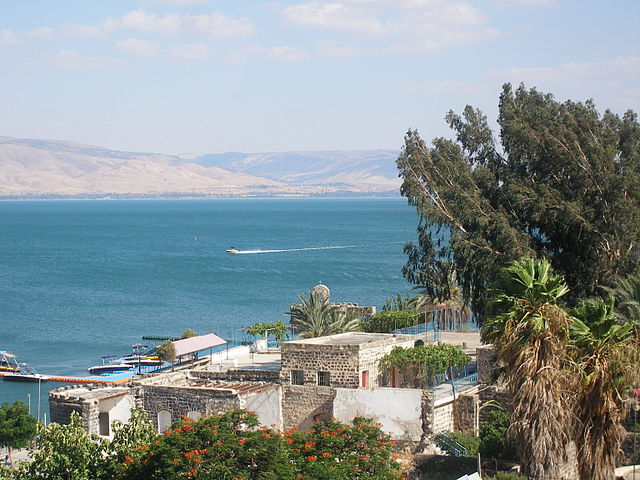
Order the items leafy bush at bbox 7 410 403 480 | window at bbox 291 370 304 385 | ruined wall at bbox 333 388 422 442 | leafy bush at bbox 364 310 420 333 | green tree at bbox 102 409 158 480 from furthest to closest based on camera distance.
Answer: leafy bush at bbox 364 310 420 333 < window at bbox 291 370 304 385 < ruined wall at bbox 333 388 422 442 < green tree at bbox 102 409 158 480 < leafy bush at bbox 7 410 403 480

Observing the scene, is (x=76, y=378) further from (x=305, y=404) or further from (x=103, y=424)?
(x=305, y=404)

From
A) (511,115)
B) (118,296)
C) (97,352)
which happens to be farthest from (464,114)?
(118,296)

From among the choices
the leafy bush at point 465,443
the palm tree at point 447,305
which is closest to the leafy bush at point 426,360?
the leafy bush at point 465,443

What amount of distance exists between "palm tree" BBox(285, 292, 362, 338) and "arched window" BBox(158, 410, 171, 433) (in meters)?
9.22

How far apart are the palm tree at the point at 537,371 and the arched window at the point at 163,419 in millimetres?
13051

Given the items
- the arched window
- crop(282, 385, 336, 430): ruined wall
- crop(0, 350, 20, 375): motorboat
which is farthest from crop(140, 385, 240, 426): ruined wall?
crop(0, 350, 20, 375): motorboat

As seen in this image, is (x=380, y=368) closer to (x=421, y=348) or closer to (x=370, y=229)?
(x=421, y=348)

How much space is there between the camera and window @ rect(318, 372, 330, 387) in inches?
1111

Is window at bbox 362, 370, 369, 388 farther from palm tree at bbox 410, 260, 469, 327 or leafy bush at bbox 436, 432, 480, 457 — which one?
palm tree at bbox 410, 260, 469, 327

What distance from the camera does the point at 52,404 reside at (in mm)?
28906

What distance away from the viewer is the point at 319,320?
122ft

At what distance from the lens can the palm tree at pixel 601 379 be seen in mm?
18281

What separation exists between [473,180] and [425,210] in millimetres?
1890

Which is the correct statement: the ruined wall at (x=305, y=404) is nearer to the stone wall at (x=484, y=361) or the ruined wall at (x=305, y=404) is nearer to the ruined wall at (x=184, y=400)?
the ruined wall at (x=184, y=400)
